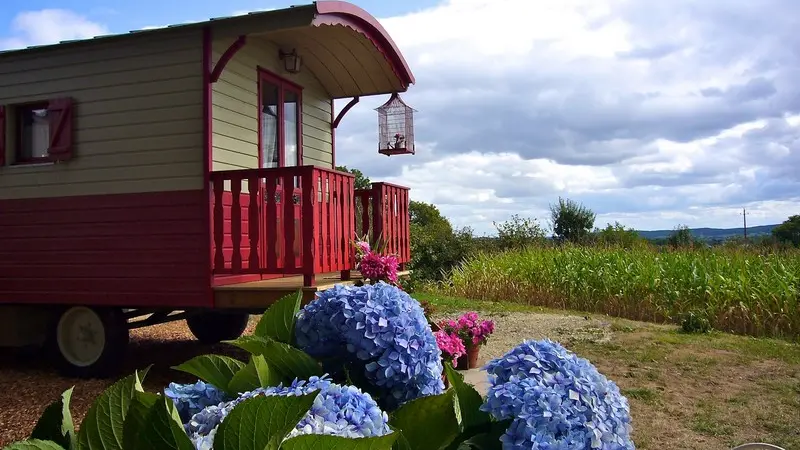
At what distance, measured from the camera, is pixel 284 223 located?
559 centimetres

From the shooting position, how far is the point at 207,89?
5.98 metres

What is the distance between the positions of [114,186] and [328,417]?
20.0 ft

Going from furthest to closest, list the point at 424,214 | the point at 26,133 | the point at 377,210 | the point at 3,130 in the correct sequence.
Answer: the point at 424,214
the point at 377,210
the point at 26,133
the point at 3,130

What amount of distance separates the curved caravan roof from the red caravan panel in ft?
4.71

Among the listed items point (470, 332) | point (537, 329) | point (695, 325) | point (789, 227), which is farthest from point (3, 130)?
point (789, 227)

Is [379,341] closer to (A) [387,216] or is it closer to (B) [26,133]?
(A) [387,216]

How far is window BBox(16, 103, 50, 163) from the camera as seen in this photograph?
697cm

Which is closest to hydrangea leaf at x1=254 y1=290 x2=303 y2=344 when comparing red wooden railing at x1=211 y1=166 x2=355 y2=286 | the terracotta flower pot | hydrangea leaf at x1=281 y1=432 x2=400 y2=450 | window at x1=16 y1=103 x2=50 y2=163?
hydrangea leaf at x1=281 y1=432 x2=400 y2=450

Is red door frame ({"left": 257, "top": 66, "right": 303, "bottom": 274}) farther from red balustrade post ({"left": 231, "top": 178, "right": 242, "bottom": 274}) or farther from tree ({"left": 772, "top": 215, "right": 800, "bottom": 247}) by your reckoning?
tree ({"left": 772, "top": 215, "right": 800, "bottom": 247})

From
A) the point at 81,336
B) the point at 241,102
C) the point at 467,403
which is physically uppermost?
the point at 241,102

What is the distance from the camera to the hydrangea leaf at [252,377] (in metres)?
1.12

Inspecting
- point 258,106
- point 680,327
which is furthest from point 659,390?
point 258,106

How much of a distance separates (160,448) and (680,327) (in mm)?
9942

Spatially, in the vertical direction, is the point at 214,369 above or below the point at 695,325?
above
